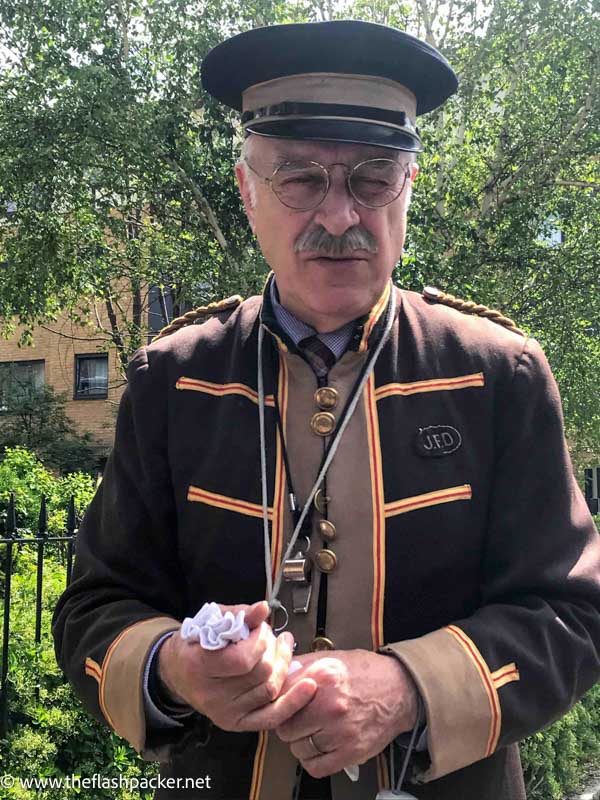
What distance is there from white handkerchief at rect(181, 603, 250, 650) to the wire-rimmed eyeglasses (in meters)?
0.92

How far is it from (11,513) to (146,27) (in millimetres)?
6832

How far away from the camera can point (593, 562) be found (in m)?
1.64

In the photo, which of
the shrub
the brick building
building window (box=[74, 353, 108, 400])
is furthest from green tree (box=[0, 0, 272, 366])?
building window (box=[74, 353, 108, 400])

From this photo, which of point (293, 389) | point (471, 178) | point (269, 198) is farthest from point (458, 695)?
point (471, 178)

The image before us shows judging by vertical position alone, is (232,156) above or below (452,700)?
above

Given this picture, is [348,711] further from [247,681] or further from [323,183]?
[323,183]

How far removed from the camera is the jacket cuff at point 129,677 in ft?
5.16

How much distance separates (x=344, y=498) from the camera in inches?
67.2

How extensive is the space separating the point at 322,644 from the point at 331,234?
899mm

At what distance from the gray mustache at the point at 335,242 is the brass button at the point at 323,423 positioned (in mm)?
366

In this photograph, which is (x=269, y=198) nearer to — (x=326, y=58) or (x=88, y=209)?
(x=326, y=58)

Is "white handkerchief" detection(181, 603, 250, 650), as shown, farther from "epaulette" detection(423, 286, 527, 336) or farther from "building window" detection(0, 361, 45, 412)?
"building window" detection(0, 361, 45, 412)

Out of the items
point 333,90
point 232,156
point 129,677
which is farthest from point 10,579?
point 232,156

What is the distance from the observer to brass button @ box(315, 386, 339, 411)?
178cm
